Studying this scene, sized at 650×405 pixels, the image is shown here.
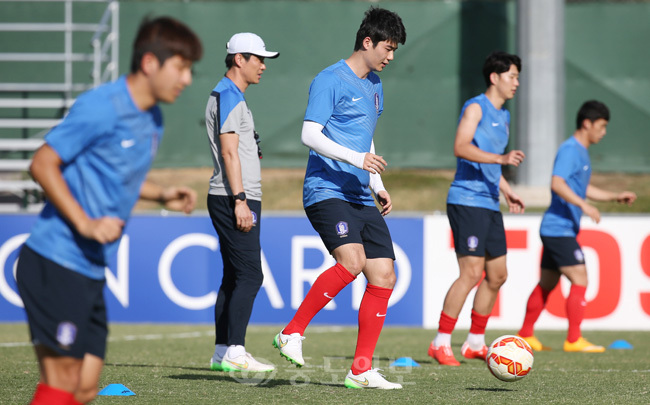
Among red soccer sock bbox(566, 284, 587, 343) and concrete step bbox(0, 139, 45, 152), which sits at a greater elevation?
concrete step bbox(0, 139, 45, 152)

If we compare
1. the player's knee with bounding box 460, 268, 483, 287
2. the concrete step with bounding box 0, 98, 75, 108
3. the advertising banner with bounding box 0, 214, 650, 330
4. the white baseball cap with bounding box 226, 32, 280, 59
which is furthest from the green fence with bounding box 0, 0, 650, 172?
the white baseball cap with bounding box 226, 32, 280, 59

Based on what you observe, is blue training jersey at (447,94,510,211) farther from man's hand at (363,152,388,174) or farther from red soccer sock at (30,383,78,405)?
red soccer sock at (30,383,78,405)

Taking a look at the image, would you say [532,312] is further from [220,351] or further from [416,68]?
[416,68]

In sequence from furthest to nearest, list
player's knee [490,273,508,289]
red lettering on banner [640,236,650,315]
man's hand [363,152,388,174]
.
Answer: red lettering on banner [640,236,650,315]
player's knee [490,273,508,289]
man's hand [363,152,388,174]

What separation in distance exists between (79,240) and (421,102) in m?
10.8

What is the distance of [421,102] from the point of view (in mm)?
13672

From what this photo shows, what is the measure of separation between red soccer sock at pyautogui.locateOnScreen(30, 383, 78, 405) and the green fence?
10.4 metres

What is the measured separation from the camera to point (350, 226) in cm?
522

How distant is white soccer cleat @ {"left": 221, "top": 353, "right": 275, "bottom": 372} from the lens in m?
5.71

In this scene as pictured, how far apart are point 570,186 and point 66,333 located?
573 cm

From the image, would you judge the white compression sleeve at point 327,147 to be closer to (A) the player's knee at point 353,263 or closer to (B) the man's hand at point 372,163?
(B) the man's hand at point 372,163

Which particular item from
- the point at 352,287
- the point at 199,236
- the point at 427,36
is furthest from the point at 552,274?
the point at 427,36

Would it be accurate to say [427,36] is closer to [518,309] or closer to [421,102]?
[421,102]

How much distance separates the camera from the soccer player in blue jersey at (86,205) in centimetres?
322
